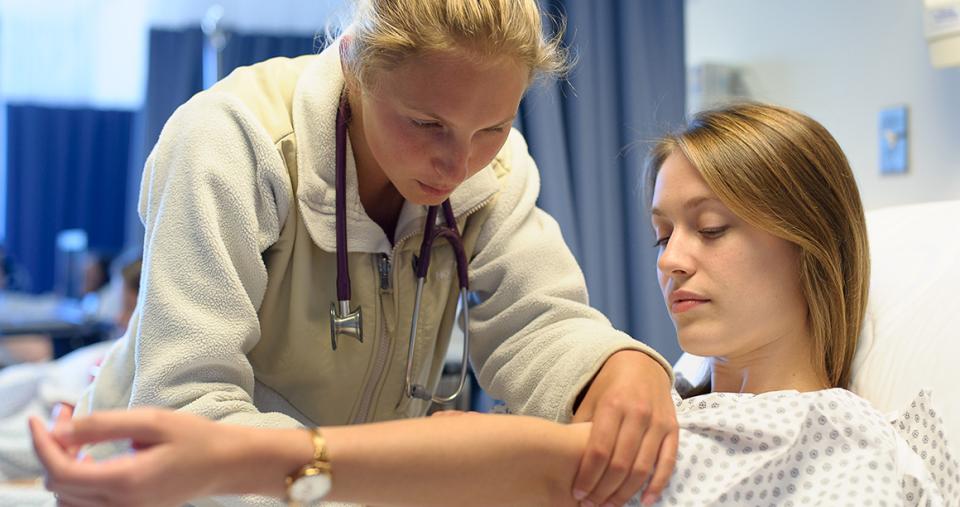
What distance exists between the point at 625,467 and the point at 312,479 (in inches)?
16.0

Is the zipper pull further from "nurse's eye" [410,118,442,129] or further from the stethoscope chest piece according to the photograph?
"nurse's eye" [410,118,442,129]

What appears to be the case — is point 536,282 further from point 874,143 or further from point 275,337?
point 874,143

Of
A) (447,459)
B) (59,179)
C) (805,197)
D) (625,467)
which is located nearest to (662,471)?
(625,467)

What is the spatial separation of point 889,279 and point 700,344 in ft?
1.56

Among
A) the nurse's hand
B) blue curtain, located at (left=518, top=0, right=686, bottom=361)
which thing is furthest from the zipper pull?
blue curtain, located at (left=518, top=0, right=686, bottom=361)

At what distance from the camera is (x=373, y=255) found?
133 centimetres

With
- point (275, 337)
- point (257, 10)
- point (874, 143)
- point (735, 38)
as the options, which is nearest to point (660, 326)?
point (874, 143)

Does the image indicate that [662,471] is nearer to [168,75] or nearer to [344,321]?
[344,321]

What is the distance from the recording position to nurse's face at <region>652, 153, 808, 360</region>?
1.37 metres

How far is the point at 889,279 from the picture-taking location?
1.65 metres

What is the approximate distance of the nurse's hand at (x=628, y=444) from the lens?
42.2 inches

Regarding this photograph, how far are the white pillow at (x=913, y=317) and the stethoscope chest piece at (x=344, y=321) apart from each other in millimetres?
693

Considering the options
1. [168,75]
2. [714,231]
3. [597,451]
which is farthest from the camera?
[168,75]

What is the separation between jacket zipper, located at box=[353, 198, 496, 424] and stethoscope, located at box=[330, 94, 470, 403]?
3 cm
